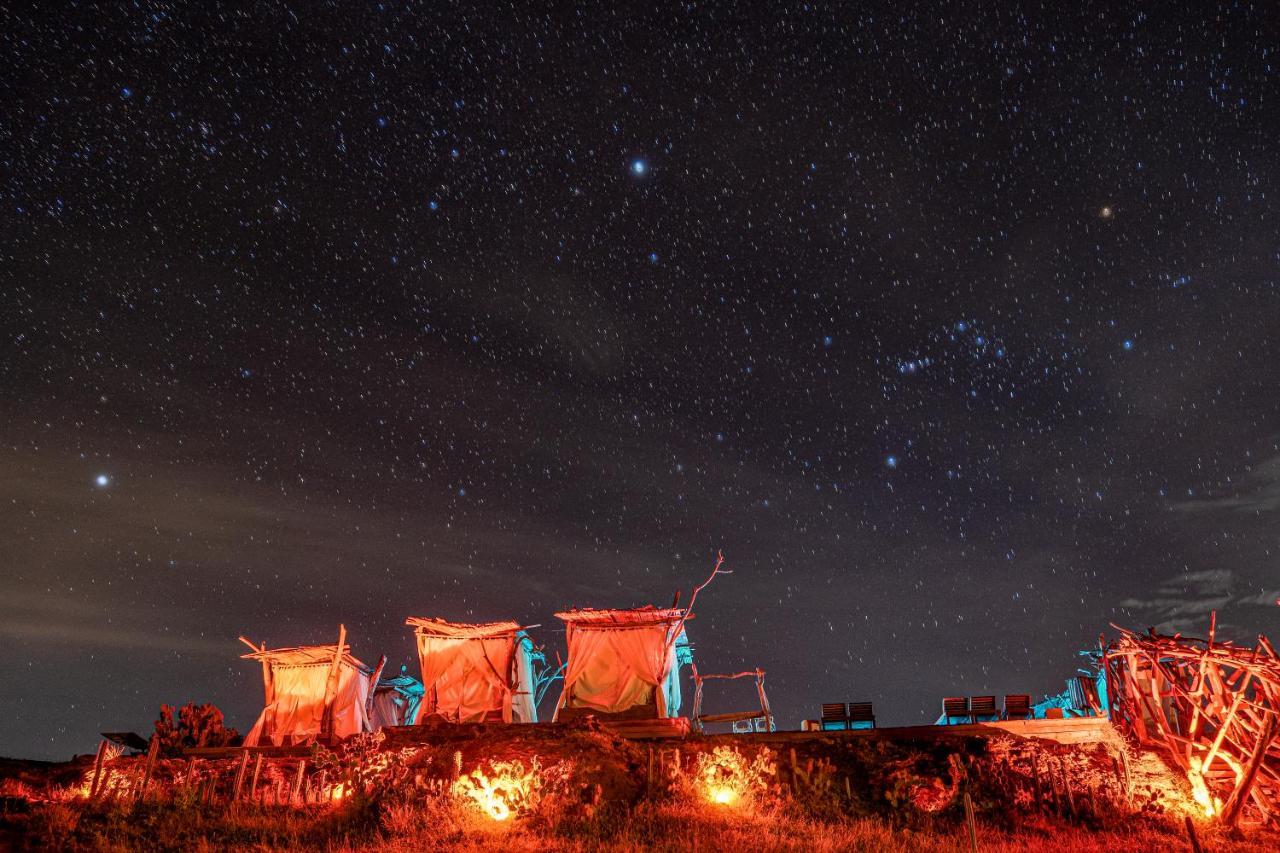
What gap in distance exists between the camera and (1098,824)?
1248 centimetres

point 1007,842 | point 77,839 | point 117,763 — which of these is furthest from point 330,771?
point 1007,842

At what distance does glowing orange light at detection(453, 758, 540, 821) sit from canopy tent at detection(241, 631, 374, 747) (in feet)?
34.0

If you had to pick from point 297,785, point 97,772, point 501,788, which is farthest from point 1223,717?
point 97,772

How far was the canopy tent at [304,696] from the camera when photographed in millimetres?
22156

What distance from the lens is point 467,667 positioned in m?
22.3

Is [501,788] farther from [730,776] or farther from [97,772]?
[97,772]

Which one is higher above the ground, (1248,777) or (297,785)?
(1248,777)

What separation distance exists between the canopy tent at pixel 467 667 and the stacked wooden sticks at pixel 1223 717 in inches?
579

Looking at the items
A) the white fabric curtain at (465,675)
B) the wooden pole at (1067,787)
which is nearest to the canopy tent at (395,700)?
the white fabric curtain at (465,675)

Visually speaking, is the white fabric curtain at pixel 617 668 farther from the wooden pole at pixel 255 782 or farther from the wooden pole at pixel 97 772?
the wooden pole at pixel 97 772

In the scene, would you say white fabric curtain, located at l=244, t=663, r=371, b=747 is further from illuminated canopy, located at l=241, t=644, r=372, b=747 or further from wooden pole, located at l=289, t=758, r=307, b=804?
wooden pole, located at l=289, t=758, r=307, b=804

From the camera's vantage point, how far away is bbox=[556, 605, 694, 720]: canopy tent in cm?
2086

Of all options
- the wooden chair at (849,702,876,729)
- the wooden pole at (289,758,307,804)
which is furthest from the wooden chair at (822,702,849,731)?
the wooden pole at (289,758,307,804)

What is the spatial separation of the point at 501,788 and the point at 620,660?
8.69 metres
